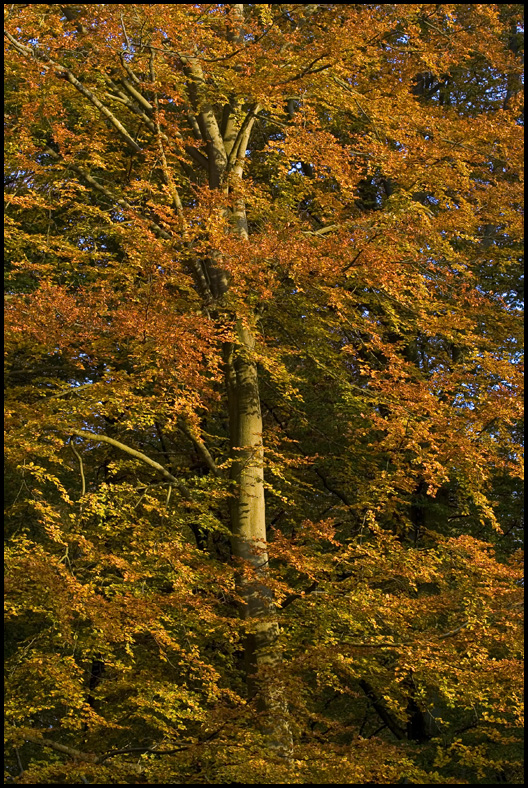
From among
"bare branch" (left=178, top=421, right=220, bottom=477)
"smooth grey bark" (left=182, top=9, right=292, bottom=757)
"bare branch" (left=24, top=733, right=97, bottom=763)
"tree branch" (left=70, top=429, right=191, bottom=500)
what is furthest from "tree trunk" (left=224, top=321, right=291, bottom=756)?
"bare branch" (left=24, top=733, right=97, bottom=763)

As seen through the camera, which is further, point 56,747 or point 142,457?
point 142,457

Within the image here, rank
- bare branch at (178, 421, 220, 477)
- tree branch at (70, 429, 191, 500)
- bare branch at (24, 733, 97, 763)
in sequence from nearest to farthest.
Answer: bare branch at (24, 733, 97, 763), tree branch at (70, 429, 191, 500), bare branch at (178, 421, 220, 477)

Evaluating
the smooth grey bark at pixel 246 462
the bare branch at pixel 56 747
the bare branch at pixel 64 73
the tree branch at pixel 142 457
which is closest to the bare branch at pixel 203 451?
the smooth grey bark at pixel 246 462

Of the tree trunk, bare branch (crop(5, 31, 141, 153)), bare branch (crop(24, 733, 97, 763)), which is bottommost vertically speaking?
bare branch (crop(24, 733, 97, 763))

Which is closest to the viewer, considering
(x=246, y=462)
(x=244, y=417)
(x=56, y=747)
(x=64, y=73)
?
(x=56, y=747)

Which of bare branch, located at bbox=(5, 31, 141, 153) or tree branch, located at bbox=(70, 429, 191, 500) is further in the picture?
tree branch, located at bbox=(70, 429, 191, 500)

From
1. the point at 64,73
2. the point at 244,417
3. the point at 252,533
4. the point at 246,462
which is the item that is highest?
the point at 64,73

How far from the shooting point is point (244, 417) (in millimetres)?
10750

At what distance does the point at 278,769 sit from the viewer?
22.0ft

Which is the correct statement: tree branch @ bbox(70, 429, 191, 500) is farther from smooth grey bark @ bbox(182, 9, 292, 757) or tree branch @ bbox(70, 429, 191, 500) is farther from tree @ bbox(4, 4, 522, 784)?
smooth grey bark @ bbox(182, 9, 292, 757)

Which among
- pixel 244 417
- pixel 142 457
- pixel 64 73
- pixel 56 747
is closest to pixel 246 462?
pixel 244 417

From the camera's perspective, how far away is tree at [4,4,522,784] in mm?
→ 8531

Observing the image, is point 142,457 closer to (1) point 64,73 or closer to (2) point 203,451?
(2) point 203,451

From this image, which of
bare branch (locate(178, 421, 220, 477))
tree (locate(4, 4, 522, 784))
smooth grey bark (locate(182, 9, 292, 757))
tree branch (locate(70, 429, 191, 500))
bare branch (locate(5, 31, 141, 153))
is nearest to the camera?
tree (locate(4, 4, 522, 784))
